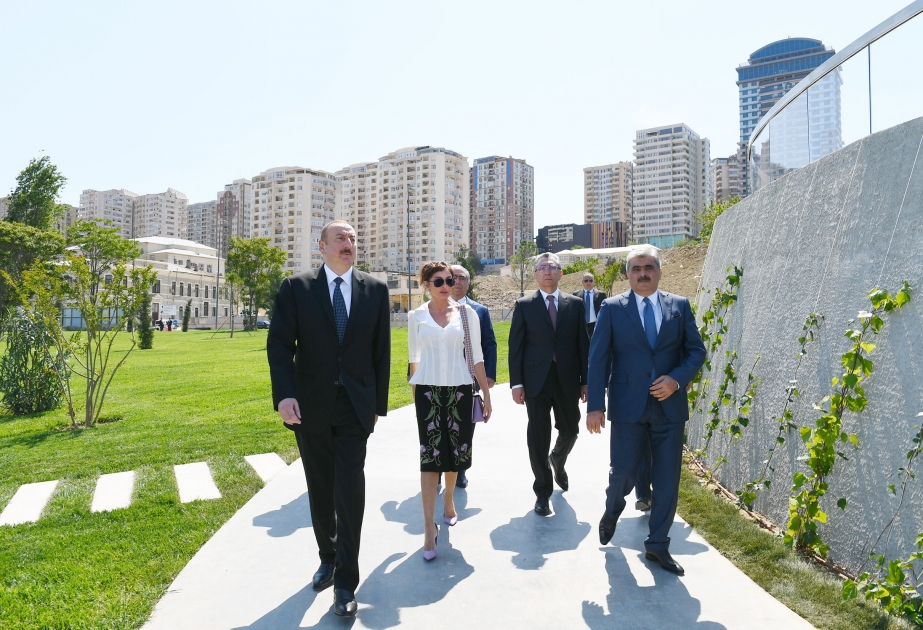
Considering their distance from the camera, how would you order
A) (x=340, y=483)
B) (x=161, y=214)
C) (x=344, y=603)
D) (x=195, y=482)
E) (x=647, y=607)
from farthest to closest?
(x=161, y=214)
(x=195, y=482)
(x=340, y=483)
(x=647, y=607)
(x=344, y=603)

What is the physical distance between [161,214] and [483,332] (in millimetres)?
186024

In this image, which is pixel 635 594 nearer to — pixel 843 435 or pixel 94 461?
pixel 843 435

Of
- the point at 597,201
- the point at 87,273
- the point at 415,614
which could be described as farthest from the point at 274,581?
the point at 597,201

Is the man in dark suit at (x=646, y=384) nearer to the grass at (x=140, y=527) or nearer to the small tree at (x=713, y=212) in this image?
the grass at (x=140, y=527)

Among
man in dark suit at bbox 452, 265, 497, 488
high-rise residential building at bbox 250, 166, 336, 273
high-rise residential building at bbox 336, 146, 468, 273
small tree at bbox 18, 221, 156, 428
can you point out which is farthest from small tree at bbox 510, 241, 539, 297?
man in dark suit at bbox 452, 265, 497, 488

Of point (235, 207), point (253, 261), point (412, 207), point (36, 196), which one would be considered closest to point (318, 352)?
point (253, 261)

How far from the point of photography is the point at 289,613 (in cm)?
318

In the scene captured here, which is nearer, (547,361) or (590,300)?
(547,361)

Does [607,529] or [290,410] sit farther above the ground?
[290,410]

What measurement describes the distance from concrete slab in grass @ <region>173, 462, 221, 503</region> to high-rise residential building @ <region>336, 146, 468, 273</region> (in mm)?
109291

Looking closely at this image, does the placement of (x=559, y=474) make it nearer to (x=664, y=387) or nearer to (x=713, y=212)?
(x=664, y=387)

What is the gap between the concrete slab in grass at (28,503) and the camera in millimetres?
A: 5000

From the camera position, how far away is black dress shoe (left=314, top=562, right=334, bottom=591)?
350 cm

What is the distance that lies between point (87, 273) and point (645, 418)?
852 centimetres
